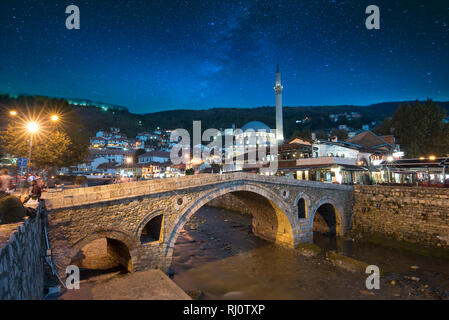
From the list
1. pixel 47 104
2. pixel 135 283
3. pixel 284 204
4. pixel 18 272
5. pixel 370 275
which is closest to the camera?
pixel 18 272

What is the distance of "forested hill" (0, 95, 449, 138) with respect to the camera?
107 metres

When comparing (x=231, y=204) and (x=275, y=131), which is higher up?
(x=275, y=131)

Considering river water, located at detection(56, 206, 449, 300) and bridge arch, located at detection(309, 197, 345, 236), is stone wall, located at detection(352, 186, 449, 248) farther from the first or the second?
river water, located at detection(56, 206, 449, 300)

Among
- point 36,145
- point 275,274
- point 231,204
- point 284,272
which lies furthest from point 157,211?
point 231,204

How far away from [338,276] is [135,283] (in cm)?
1140

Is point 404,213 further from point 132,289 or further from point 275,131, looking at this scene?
point 275,131

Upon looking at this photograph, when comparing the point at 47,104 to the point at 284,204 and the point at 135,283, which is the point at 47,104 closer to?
the point at 135,283

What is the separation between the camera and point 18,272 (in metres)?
4.98

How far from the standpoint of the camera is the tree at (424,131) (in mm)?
34719

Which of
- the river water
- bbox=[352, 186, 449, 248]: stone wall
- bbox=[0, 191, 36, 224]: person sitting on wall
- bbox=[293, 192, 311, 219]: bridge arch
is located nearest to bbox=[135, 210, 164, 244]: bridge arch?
the river water

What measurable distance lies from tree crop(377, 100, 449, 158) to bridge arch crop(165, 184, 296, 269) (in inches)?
1179

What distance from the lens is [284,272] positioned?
15.1 meters

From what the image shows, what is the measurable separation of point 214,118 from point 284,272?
424ft
